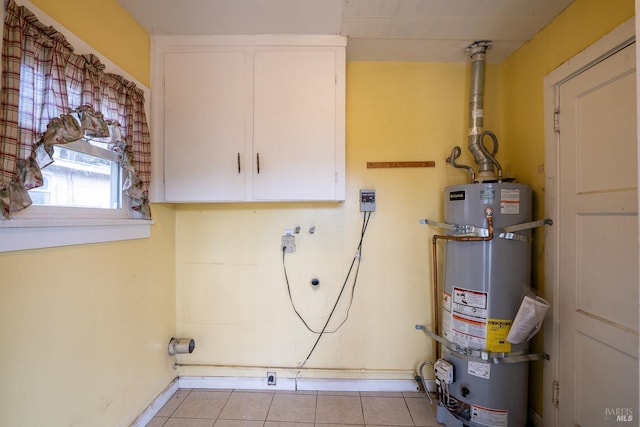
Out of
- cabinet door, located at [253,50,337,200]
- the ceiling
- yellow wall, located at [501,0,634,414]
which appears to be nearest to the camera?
yellow wall, located at [501,0,634,414]

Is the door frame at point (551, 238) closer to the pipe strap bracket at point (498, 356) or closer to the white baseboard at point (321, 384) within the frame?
the pipe strap bracket at point (498, 356)

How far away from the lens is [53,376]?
39.3 inches

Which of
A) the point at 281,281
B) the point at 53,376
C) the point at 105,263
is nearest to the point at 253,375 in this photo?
the point at 281,281

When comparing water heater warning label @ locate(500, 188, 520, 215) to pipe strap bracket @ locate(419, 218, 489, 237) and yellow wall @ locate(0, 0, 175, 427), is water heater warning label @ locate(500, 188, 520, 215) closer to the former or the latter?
pipe strap bracket @ locate(419, 218, 489, 237)

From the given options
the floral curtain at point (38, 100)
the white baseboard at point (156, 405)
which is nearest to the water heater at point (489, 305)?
the white baseboard at point (156, 405)

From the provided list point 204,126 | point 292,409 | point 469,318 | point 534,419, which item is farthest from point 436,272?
point 204,126

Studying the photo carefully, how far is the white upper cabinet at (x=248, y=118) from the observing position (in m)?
1.53

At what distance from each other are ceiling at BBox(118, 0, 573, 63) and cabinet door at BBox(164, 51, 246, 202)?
17 cm

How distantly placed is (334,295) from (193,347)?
105 centimetres

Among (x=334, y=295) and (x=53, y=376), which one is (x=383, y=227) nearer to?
(x=334, y=295)

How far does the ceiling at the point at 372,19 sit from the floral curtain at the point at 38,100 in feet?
1.74

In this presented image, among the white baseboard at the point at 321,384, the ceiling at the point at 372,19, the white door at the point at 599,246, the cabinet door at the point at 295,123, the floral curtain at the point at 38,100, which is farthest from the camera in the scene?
the white baseboard at the point at 321,384

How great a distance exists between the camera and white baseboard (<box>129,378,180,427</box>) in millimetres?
1437

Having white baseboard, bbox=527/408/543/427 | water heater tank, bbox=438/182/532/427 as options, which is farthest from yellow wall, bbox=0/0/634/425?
white baseboard, bbox=527/408/543/427
